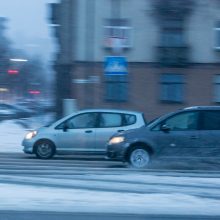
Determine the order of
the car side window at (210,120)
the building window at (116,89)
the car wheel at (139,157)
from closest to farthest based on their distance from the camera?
1. the car side window at (210,120)
2. the car wheel at (139,157)
3. the building window at (116,89)

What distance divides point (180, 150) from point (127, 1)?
63.9ft

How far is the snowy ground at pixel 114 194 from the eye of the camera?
10.4 metres

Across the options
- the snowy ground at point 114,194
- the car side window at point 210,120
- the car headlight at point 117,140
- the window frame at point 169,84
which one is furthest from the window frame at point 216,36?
the snowy ground at point 114,194

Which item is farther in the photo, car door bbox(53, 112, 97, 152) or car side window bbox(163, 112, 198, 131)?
car door bbox(53, 112, 97, 152)

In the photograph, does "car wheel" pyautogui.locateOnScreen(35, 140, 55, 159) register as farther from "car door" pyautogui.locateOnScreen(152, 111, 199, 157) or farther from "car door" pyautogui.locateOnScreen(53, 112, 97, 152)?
"car door" pyautogui.locateOnScreen(152, 111, 199, 157)

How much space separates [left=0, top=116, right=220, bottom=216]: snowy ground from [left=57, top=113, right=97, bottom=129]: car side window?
6.61 m

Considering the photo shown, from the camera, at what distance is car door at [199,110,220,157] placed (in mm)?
17811

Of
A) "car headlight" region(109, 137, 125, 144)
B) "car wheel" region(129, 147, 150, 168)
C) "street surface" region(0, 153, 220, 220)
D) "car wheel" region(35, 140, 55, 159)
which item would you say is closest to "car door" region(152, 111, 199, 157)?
"car wheel" region(129, 147, 150, 168)

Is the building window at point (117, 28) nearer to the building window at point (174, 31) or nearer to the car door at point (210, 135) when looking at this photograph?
the building window at point (174, 31)

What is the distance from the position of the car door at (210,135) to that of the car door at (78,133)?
14.0 feet

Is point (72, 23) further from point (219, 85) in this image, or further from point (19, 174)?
point (19, 174)

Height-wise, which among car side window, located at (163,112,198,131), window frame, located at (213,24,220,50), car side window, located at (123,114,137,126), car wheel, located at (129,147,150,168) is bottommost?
car wheel, located at (129,147,150,168)

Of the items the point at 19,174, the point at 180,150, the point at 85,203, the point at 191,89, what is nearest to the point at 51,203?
the point at 85,203

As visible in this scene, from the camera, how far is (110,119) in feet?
71.1
